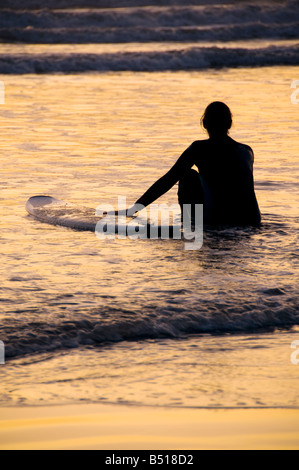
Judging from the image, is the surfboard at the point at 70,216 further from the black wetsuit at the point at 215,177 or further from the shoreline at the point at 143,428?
the shoreline at the point at 143,428

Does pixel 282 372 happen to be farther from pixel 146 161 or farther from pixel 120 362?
Result: pixel 146 161

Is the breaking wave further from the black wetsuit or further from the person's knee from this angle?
the person's knee

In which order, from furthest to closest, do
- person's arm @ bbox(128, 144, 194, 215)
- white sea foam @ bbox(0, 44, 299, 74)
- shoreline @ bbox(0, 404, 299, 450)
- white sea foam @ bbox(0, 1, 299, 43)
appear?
white sea foam @ bbox(0, 1, 299, 43)
white sea foam @ bbox(0, 44, 299, 74)
person's arm @ bbox(128, 144, 194, 215)
shoreline @ bbox(0, 404, 299, 450)

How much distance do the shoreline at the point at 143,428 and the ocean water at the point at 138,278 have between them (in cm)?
8

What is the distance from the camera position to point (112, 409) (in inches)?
114

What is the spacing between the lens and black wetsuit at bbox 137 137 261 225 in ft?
17.6

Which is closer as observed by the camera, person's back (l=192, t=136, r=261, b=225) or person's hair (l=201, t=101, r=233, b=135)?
person's hair (l=201, t=101, r=233, b=135)

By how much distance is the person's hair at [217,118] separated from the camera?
521 cm

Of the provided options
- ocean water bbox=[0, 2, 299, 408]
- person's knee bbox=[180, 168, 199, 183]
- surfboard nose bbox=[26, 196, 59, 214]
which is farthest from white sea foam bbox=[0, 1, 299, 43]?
person's knee bbox=[180, 168, 199, 183]

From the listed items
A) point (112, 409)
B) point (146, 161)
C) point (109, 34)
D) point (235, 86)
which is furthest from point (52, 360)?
point (109, 34)

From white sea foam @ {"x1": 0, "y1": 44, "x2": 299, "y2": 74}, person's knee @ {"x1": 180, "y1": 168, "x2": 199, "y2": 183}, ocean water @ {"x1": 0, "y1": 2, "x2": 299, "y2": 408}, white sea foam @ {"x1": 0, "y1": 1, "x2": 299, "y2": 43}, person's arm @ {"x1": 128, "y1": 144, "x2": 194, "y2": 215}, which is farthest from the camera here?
white sea foam @ {"x1": 0, "y1": 1, "x2": 299, "y2": 43}

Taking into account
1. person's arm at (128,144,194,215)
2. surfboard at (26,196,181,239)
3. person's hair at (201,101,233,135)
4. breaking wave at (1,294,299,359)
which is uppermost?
person's hair at (201,101,233,135)

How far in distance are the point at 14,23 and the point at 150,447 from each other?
30001 mm

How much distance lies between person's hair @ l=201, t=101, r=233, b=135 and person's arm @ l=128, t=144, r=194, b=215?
0.20 metres
